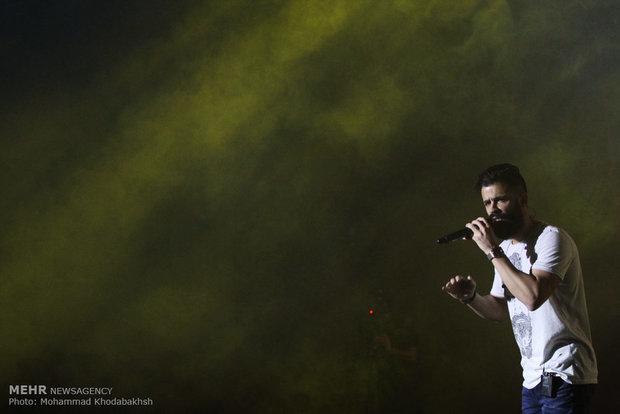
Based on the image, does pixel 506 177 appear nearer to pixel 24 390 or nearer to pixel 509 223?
pixel 509 223

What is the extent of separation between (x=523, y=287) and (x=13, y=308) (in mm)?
3023

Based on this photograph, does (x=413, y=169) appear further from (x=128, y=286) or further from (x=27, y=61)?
(x=27, y=61)

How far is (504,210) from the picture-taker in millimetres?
2094

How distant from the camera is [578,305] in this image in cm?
189

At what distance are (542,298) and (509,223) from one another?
36cm

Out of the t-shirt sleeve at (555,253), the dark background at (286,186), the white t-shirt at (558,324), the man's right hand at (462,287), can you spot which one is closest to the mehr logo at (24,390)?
the dark background at (286,186)

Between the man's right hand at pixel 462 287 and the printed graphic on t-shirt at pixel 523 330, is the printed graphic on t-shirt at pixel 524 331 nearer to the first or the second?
the printed graphic on t-shirt at pixel 523 330

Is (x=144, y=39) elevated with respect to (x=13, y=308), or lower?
elevated

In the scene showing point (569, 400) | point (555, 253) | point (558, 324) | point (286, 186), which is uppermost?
point (286, 186)

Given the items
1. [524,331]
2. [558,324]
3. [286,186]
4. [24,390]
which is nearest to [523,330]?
[524,331]

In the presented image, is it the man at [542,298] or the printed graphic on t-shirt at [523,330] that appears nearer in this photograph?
the man at [542,298]

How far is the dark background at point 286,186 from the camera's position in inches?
132

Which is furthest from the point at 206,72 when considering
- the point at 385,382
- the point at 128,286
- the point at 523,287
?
the point at 523,287

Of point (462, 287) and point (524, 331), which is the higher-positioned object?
point (462, 287)
